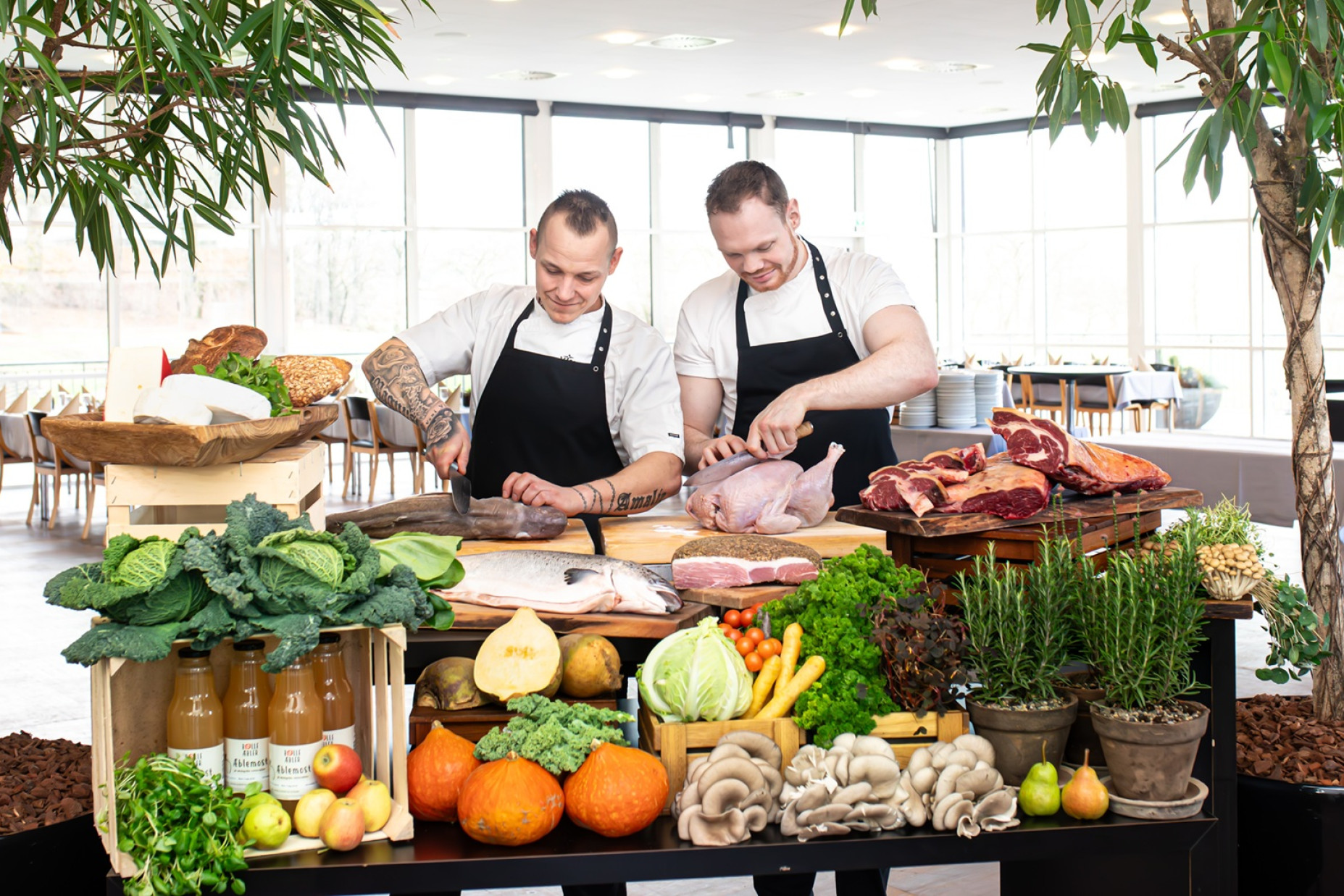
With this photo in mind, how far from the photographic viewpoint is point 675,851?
5.74ft

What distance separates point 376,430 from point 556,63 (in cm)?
430

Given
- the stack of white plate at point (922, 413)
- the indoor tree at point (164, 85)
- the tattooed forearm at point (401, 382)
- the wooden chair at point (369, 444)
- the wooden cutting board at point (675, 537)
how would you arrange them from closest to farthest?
the indoor tree at point (164, 85), the wooden cutting board at point (675, 537), the tattooed forearm at point (401, 382), the stack of white plate at point (922, 413), the wooden chair at point (369, 444)

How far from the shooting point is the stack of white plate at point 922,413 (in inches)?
266

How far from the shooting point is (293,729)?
1.74 meters

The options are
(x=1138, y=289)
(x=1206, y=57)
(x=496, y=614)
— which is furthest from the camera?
(x=1138, y=289)

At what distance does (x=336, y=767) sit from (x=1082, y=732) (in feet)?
3.90

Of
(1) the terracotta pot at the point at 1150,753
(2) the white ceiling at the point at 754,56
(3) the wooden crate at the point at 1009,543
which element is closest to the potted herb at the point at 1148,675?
(1) the terracotta pot at the point at 1150,753

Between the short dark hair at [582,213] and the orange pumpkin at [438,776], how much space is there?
60.7 inches

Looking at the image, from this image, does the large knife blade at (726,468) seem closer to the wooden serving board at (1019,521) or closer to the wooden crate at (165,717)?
the wooden serving board at (1019,521)

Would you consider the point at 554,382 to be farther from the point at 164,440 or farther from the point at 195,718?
the point at 195,718

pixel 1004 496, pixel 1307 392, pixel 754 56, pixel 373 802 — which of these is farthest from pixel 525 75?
pixel 373 802

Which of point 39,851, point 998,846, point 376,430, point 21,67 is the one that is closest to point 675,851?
point 998,846

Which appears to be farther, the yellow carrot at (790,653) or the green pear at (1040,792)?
the yellow carrot at (790,653)

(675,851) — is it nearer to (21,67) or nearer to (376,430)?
(21,67)
